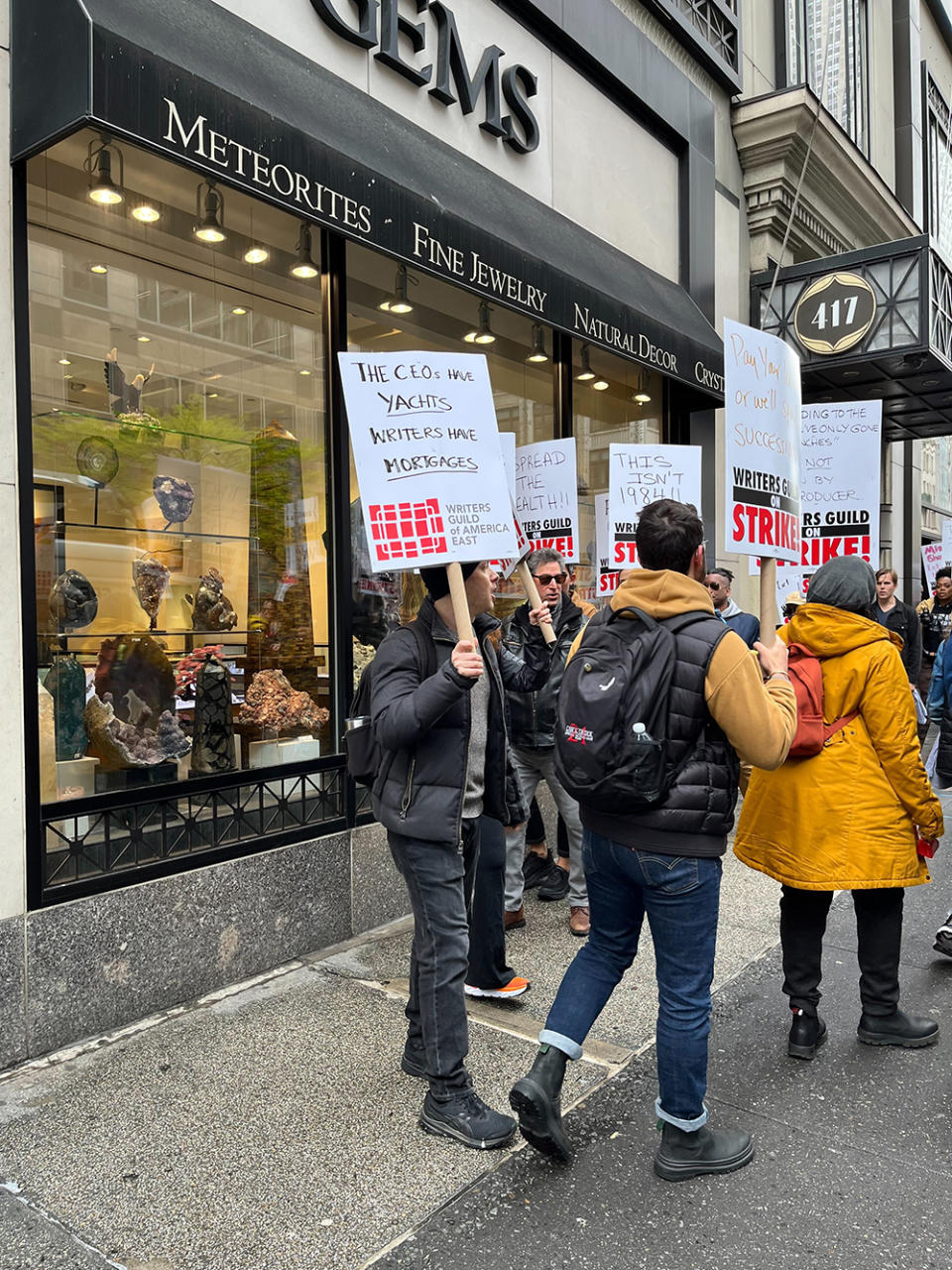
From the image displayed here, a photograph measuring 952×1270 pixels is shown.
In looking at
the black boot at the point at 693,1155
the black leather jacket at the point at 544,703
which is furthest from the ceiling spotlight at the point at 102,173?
the black boot at the point at 693,1155

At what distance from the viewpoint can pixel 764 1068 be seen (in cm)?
371

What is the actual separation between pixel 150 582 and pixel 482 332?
3.47 meters

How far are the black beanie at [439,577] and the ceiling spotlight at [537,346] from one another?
4.62 metres

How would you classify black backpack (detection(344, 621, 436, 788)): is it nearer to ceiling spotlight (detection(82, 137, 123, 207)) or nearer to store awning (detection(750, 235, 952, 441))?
ceiling spotlight (detection(82, 137, 123, 207))

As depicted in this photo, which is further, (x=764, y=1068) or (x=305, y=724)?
(x=305, y=724)

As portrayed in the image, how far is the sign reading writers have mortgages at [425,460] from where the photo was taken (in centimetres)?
322

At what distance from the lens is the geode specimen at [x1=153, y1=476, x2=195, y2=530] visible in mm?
5172

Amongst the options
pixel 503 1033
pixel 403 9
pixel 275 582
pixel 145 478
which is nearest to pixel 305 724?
pixel 275 582

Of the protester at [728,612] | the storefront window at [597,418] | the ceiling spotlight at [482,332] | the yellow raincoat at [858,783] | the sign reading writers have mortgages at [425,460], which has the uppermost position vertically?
the ceiling spotlight at [482,332]

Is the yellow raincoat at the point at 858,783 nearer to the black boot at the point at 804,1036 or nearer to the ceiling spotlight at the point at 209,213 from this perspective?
the black boot at the point at 804,1036

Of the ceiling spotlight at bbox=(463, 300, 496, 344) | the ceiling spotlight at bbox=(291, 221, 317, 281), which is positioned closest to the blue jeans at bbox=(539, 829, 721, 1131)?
the ceiling spotlight at bbox=(291, 221, 317, 281)

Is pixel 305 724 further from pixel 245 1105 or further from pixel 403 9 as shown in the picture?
pixel 403 9

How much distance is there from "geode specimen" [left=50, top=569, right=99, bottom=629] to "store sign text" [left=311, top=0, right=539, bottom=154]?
134 inches

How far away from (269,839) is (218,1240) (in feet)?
7.61
